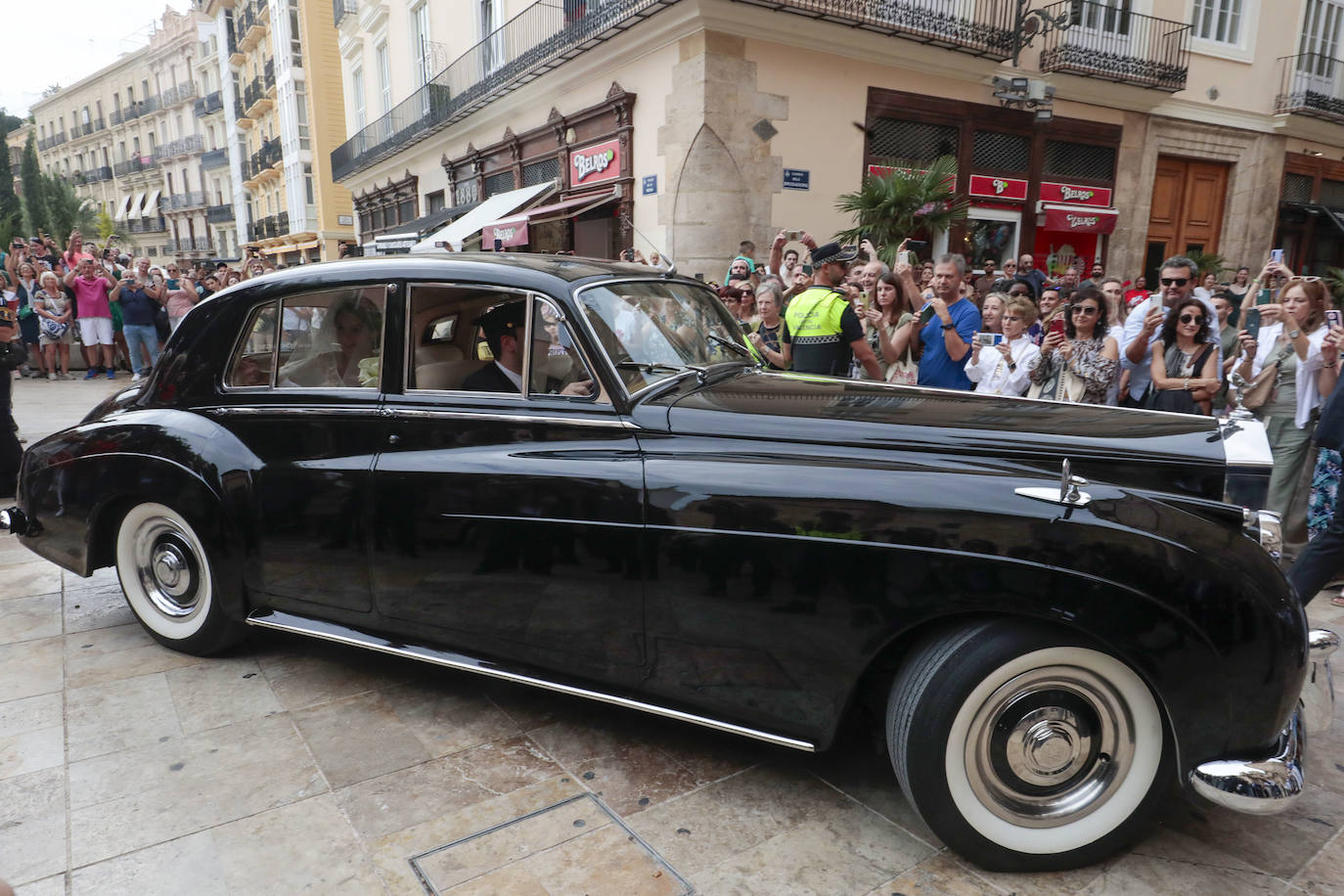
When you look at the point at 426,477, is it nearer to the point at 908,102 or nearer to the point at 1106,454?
the point at 1106,454

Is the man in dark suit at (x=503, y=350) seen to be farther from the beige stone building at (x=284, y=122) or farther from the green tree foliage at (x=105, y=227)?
the green tree foliage at (x=105, y=227)

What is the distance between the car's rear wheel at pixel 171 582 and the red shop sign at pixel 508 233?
36.8 ft

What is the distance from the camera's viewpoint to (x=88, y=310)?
12.8m

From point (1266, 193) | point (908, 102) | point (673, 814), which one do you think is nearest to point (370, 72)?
point (908, 102)

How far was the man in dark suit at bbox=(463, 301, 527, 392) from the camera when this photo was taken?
2.94 m

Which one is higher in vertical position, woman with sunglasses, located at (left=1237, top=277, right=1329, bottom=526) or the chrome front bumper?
woman with sunglasses, located at (left=1237, top=277, right=1329, bottom=526)

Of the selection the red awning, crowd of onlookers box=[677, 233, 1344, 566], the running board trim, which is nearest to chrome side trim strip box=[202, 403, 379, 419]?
the running board trim

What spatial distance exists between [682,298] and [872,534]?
156 centimetres

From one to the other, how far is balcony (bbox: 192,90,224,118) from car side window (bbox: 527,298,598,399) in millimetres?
54149

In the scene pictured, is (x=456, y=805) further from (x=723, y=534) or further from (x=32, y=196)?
(x=32, y=196)

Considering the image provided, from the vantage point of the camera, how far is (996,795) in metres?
2.29

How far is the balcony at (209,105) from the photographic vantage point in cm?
4756

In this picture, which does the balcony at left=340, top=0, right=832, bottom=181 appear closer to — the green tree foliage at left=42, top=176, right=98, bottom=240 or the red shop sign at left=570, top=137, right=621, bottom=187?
the red shop sign at left=570, top=137, right=621, bottom=187

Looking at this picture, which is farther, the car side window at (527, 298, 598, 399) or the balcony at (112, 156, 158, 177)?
the balcony at (112, 156, 158, 177)
